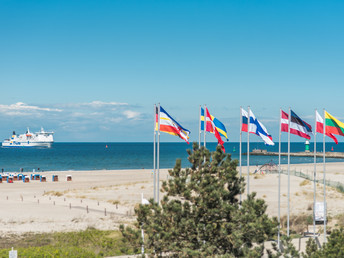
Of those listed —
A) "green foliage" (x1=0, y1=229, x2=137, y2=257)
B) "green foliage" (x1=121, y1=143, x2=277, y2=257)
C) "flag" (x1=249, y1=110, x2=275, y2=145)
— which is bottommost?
"green foliage" (x1=0, y1=229, x2=137, y2=257)

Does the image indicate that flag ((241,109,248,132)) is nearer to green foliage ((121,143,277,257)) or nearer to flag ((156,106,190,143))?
flag ((156,106,190,143))

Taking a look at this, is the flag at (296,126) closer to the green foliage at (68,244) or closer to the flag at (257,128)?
the flag at (257,128)

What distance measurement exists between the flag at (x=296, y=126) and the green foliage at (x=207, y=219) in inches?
293

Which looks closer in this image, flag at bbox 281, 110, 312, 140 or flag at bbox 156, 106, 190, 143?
flag at bbox 156, 106, 190, 143

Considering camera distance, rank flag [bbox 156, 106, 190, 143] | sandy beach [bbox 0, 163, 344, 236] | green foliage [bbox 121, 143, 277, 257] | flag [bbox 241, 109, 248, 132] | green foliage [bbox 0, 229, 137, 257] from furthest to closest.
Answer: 1. sandy beach [bbox 0, 163, 344, 236]
2. flag [bbox 241, 109, 248, 132]
3. flag [bbox 156, 106, 190, 143]
4. green foliage [bbox 0, 229, 137, 257]
5. green foliage [bbox 121, 143, 277, 257]

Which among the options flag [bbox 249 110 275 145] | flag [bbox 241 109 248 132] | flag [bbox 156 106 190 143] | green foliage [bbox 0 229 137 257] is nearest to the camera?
green foliage [bbox 0 229 137 257]

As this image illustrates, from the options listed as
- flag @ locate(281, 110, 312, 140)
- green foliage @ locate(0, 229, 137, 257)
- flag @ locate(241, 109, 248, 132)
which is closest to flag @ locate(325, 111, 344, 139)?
flag @ locate(281, 110, 312, 140)

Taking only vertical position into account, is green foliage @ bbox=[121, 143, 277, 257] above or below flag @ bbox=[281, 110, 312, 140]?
below

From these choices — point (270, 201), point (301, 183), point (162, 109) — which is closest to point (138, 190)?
point (270, 201)

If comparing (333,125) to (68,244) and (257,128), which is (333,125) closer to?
(257,128)

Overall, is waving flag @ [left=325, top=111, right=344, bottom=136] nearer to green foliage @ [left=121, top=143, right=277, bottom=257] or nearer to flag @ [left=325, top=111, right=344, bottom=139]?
flag @ [left=325, top=111, right=344, bottom=139]

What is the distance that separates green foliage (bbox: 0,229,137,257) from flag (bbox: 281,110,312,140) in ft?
29.1

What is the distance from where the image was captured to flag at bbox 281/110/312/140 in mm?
19203

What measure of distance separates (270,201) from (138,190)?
13331 millimetres
